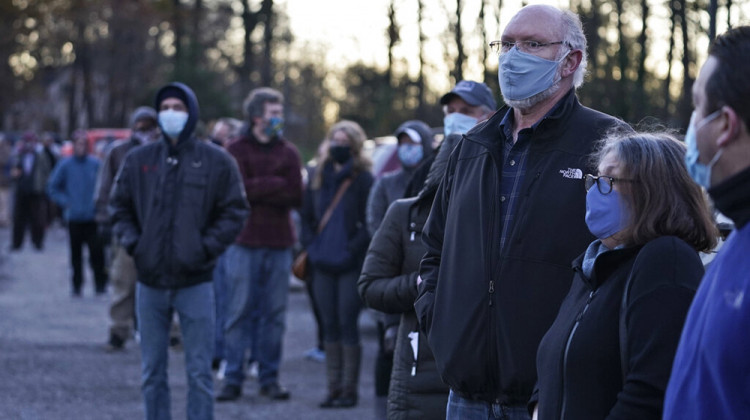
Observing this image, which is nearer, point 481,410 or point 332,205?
point 481,410

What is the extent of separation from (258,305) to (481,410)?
570 cm

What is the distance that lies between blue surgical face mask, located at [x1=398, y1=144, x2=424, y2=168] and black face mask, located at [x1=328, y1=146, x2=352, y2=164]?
4.61ft

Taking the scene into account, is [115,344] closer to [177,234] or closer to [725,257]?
[177,234]

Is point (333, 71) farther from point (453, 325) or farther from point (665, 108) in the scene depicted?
point (453, 325)

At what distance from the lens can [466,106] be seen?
245 inches

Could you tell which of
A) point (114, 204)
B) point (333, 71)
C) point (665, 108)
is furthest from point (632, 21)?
point (114, 204)

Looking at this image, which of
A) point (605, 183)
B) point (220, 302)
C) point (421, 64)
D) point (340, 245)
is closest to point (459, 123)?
point (605, 183)

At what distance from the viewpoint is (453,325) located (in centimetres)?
422

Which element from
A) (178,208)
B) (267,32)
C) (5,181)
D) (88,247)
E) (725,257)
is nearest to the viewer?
(725,257)

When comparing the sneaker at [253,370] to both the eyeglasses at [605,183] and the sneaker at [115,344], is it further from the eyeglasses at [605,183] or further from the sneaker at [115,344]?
the eyeglasses at [605,183]

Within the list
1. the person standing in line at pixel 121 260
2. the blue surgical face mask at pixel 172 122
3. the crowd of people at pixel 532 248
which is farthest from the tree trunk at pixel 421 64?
the blue surgical face mask at pixel 172 122

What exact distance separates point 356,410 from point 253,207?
1787mm

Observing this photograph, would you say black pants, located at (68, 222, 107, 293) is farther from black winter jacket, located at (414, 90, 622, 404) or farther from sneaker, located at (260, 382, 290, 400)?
black winter jacket, located at (414, 90, 622, 404)

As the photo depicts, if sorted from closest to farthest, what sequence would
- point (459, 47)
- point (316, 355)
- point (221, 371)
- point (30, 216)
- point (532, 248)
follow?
point (532, 248) → point (221, 371) → point (316, 355) → point (30, 216) → point (459, 47)
